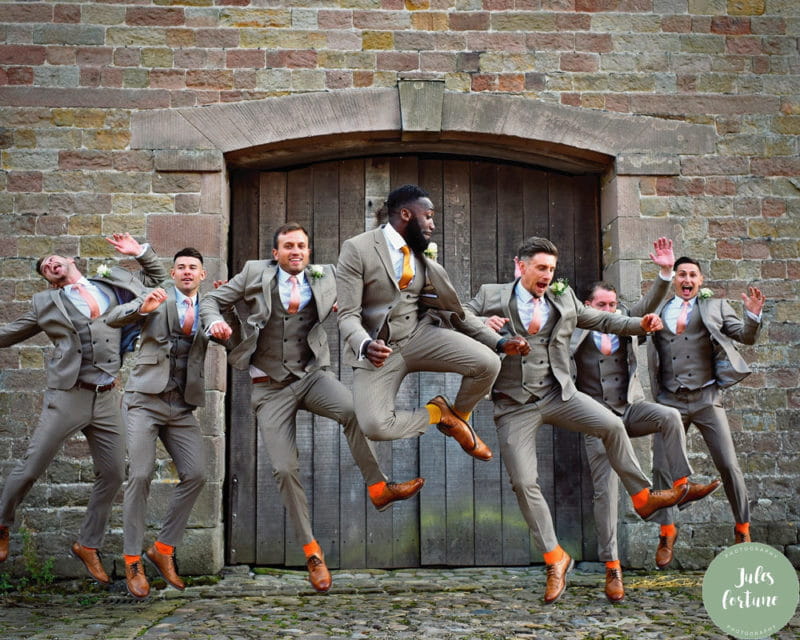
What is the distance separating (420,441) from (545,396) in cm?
188

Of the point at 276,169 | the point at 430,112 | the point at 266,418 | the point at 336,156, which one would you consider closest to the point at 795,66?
the point at 430,112

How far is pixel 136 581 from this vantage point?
5.67 meters

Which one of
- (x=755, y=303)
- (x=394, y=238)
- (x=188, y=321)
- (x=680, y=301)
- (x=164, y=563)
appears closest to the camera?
(x=394, y=238)

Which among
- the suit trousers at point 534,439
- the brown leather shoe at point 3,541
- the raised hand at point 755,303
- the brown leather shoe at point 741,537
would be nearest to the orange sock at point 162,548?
the brown leather shoe at point 3,541

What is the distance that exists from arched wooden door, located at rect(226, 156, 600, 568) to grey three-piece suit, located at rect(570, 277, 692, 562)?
1.12 m

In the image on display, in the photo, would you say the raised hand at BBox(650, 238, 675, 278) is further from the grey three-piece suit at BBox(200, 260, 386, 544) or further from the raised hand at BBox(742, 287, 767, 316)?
the grey three-piece suit at BBox(200, 260, 386, 544)

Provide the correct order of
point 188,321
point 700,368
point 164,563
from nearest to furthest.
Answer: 1. point 164,563
2. point 188,321
3. point 700,368

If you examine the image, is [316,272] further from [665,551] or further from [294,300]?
[665,551]

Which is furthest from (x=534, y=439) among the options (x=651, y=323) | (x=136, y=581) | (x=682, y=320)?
(x=136, y=581)

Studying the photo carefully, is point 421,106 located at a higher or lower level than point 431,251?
higher

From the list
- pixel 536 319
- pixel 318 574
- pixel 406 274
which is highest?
pixel 406 274

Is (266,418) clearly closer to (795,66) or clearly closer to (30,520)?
(30,520)

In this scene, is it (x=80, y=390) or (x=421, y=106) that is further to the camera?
(x=421, y=106)

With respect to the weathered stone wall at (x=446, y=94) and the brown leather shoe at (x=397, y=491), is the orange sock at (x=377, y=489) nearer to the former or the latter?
the brown leather shoe at (x=397, y=491)
